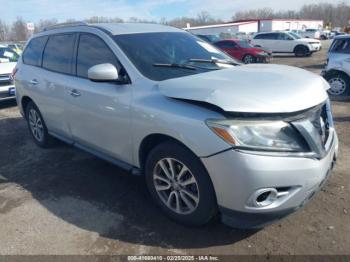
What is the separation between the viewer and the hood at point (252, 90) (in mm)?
2619

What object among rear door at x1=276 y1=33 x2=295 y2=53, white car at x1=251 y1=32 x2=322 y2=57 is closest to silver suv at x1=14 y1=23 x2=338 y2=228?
white car at x1=251 y1=32 x2=322 y2=57

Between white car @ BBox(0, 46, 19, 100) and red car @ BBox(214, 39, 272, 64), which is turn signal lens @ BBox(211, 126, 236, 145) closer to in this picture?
white car @ BBox(0, 46, 19, 100)

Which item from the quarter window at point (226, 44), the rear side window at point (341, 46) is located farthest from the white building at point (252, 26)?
the rear side window at point (341, 46)

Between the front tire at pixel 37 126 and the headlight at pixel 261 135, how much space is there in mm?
3568

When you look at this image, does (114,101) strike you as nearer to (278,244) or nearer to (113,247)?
(113,247)

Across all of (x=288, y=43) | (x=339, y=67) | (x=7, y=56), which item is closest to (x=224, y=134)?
(x=339, y=67)

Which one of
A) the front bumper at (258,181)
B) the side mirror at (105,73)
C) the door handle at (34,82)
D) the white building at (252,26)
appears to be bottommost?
the white building at (252,26)

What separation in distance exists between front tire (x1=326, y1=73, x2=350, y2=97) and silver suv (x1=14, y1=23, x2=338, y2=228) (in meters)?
5.96

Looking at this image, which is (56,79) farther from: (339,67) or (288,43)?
(288,43)

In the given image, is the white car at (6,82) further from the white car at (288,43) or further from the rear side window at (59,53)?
the white car at (288,43)

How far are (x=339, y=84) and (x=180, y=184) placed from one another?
7467 mm

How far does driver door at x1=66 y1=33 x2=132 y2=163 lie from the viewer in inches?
136

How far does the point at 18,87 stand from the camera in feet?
18.7

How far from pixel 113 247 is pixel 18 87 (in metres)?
3.81
